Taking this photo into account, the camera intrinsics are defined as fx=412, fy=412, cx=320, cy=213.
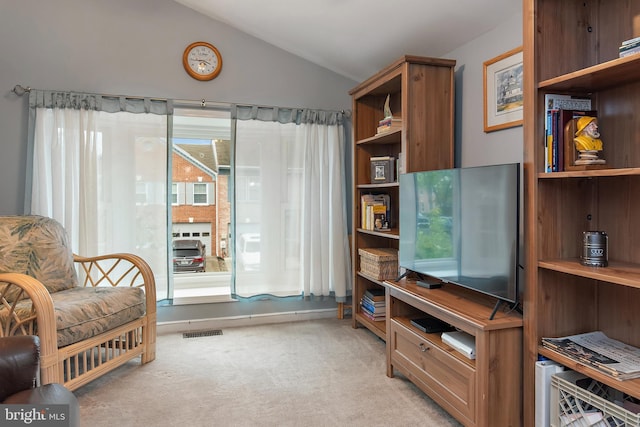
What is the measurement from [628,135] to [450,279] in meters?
1.03

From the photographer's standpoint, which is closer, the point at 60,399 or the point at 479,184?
the point at 60,399

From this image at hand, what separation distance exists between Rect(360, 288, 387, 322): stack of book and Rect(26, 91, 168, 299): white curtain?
1689 millimetres

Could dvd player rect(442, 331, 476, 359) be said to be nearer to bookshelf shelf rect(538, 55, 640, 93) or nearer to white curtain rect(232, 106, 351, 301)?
bookshelf shelf rect(538, 55, 640, 93)

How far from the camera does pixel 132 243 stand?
11.0ft

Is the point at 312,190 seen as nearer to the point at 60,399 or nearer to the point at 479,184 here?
the point at 479,184

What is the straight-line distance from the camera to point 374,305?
129 inches

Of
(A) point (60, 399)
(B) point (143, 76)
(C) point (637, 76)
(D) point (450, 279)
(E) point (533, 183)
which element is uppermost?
(B) point (143, 76)

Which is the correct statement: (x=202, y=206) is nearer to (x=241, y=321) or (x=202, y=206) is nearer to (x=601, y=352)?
(x=241, y=321)

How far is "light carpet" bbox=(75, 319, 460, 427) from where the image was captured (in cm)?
210

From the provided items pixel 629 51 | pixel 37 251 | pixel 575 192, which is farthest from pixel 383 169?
pixel 37 251

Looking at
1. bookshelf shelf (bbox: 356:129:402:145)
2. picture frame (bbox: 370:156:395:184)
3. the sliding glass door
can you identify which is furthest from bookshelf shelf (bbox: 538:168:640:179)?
the sliding glass door

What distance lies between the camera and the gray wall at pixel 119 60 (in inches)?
124

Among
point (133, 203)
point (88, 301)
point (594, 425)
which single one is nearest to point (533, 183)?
point (594, 425)

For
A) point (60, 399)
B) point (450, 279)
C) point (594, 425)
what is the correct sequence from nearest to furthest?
1. point (60, 399)
2. point (594, 425)
3. point (450, 279)
